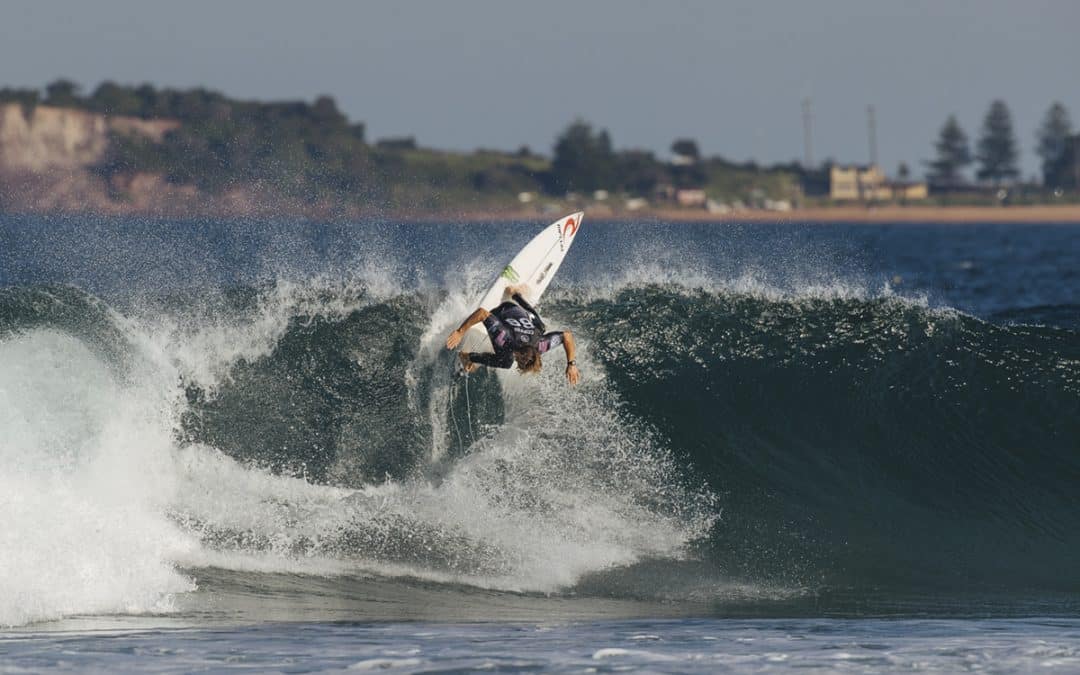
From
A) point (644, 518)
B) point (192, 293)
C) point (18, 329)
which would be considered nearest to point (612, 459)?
point (644, 518)

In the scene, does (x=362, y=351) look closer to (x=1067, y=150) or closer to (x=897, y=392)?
(x=897, y=392)

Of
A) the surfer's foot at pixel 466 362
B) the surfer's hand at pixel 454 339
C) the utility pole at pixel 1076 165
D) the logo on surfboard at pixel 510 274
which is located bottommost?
the surfer's foot at pixel 466 362

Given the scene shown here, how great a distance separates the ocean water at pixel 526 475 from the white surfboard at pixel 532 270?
0.38m

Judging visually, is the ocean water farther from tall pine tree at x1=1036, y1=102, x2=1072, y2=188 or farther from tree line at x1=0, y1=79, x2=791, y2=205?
tall pine tree at x1=1036, y1=102, x2=1072, y2=188

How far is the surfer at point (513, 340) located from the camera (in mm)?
10320

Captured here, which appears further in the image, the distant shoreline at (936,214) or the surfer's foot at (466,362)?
the distant shoreline at (936,214)

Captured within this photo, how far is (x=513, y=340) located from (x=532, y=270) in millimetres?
2297

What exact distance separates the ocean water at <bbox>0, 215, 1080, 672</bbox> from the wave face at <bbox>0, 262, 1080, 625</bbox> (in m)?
0.03

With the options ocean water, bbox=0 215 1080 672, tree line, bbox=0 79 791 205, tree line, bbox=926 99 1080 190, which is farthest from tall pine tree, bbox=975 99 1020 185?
ocean water, bbox=0 215 1080 672

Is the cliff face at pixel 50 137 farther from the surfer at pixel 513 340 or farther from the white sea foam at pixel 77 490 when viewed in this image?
the surfer at pixel 513 340

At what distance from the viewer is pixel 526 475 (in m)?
10.3

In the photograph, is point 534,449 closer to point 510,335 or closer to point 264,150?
point 510,335

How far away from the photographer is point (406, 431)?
11164mm

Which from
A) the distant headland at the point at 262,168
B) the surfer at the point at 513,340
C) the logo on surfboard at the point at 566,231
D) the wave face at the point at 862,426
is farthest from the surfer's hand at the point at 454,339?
the distant headland at the point at 262,168
